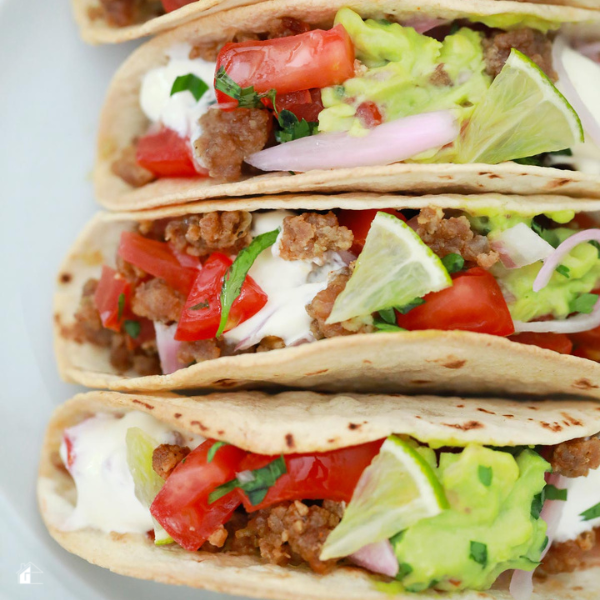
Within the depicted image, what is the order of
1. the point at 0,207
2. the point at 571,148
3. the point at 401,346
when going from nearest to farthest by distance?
1. the point at 401,346
2. the point at 571,148
3. the point at 0,207

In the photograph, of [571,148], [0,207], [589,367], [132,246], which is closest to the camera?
[589,367]

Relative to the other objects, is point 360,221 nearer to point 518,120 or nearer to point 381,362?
point 381,362

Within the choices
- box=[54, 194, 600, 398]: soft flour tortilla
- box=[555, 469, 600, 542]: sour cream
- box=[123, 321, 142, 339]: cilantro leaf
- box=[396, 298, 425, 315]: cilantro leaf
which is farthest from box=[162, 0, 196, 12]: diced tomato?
box=[555, 469, 600, 542]: sour cream

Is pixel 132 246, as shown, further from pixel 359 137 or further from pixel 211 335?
pixel 359 137

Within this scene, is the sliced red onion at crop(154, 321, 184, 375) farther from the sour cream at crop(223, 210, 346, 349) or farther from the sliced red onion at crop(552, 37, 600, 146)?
the sliced red onion at crop(552, 37, 600, 146)

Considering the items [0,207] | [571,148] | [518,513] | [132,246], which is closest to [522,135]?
[571,148]

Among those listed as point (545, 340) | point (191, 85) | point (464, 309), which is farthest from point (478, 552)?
point (191, 85)

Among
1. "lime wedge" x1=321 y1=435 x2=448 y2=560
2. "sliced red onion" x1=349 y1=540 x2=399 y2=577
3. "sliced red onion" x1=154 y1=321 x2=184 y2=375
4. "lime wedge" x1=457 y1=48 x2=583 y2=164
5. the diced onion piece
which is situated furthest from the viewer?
"sliced red onion" x1=154 y1=321 x2=184 y2=375
